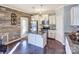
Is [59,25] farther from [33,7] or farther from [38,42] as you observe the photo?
[33,7]

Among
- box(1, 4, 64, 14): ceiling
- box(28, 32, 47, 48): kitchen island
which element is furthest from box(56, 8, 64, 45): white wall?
box(1, 4, 64, 14): ceiling

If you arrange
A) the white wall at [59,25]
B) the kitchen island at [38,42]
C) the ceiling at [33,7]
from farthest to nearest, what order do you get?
the white wall at [59,25], the kitchen island at [38,42], the ceiling at [33,7]

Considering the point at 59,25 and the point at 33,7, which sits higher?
the point at 33,7

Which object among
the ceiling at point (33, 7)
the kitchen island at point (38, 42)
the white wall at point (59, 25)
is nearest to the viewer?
the ceiling at point (33, 7)

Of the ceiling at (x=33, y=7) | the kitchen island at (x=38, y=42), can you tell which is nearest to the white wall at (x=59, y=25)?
the kitchen island at (x=38, y=42)

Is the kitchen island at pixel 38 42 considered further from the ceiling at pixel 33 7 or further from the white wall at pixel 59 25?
the ceiling at pixel 33 7

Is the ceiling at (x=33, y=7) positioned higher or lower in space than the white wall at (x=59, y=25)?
higher

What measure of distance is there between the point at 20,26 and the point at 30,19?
0.21m

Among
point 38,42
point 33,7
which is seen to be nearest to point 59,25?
point 38,42

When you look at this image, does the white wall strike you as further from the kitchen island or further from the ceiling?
the ceiling

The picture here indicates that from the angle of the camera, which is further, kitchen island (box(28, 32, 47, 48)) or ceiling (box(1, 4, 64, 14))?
kitchen island (box(28, 32, 47, 48))
